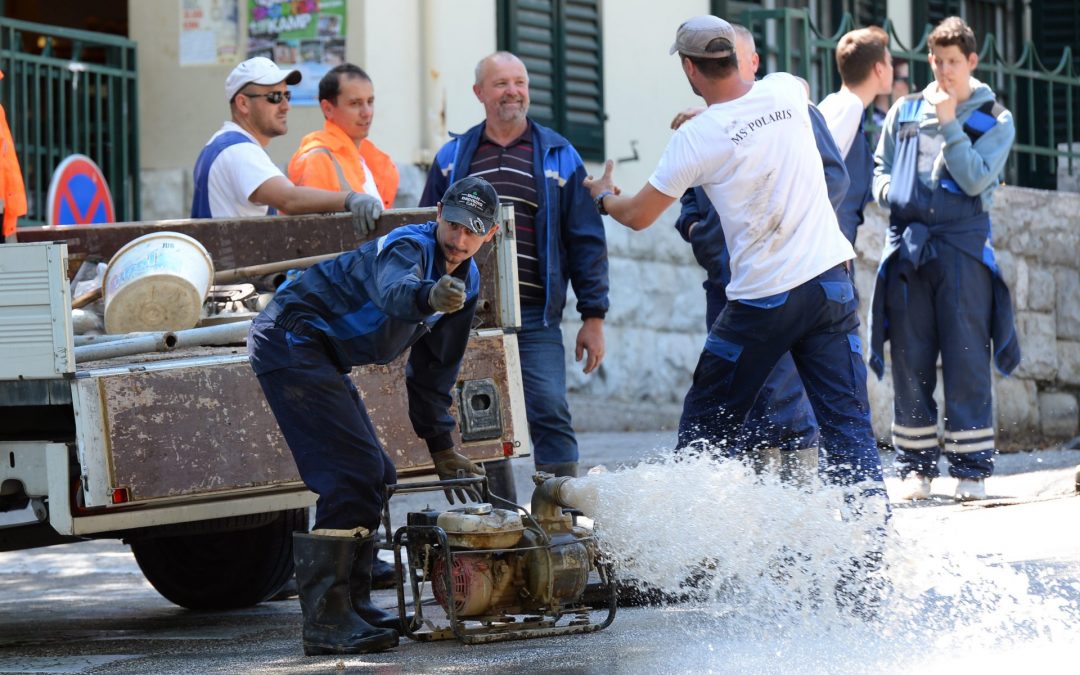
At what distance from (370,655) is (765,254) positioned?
187 centimetres

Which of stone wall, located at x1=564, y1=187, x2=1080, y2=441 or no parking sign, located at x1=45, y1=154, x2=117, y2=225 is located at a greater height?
no parking sign, located at x1=45, y1=154, x2=117, y2=225

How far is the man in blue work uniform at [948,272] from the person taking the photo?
848cm

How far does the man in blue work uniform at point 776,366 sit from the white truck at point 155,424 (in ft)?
2.70

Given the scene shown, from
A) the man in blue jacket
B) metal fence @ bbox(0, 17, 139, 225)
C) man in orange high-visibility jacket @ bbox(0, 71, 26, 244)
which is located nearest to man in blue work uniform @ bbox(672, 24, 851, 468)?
the man in blue jacket

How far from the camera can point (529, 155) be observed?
24.3 feet

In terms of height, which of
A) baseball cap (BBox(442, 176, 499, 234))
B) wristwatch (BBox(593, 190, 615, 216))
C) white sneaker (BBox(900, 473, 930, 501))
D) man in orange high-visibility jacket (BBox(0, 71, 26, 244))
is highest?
man in orange high-visibility jacket (BBox(0, 71, 26, 244))

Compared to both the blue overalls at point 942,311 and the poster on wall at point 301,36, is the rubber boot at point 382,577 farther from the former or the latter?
the poster on wall at point 301,36

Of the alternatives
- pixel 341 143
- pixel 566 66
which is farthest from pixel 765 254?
pixel 566 66

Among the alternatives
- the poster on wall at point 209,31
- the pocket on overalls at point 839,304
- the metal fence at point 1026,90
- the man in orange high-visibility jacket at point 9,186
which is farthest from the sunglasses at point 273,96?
the metal fence at point 1026,90

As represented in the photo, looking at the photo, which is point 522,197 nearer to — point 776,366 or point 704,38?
point 776,366

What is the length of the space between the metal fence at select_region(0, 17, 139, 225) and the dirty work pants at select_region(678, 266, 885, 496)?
21.1 feet

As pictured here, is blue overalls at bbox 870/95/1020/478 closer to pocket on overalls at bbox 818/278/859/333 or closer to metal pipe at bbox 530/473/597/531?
pocket on overalls at bbox 818/278/859/333

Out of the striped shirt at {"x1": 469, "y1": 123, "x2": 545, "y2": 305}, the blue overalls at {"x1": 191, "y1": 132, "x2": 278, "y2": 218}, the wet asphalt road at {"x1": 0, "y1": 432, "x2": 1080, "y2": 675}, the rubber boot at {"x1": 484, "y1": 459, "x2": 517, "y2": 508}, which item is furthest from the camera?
the blue overalls at {"x1": 191, "y1": 132, "x2": 278, "y2": 218}

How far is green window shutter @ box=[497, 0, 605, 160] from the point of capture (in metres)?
12.5
